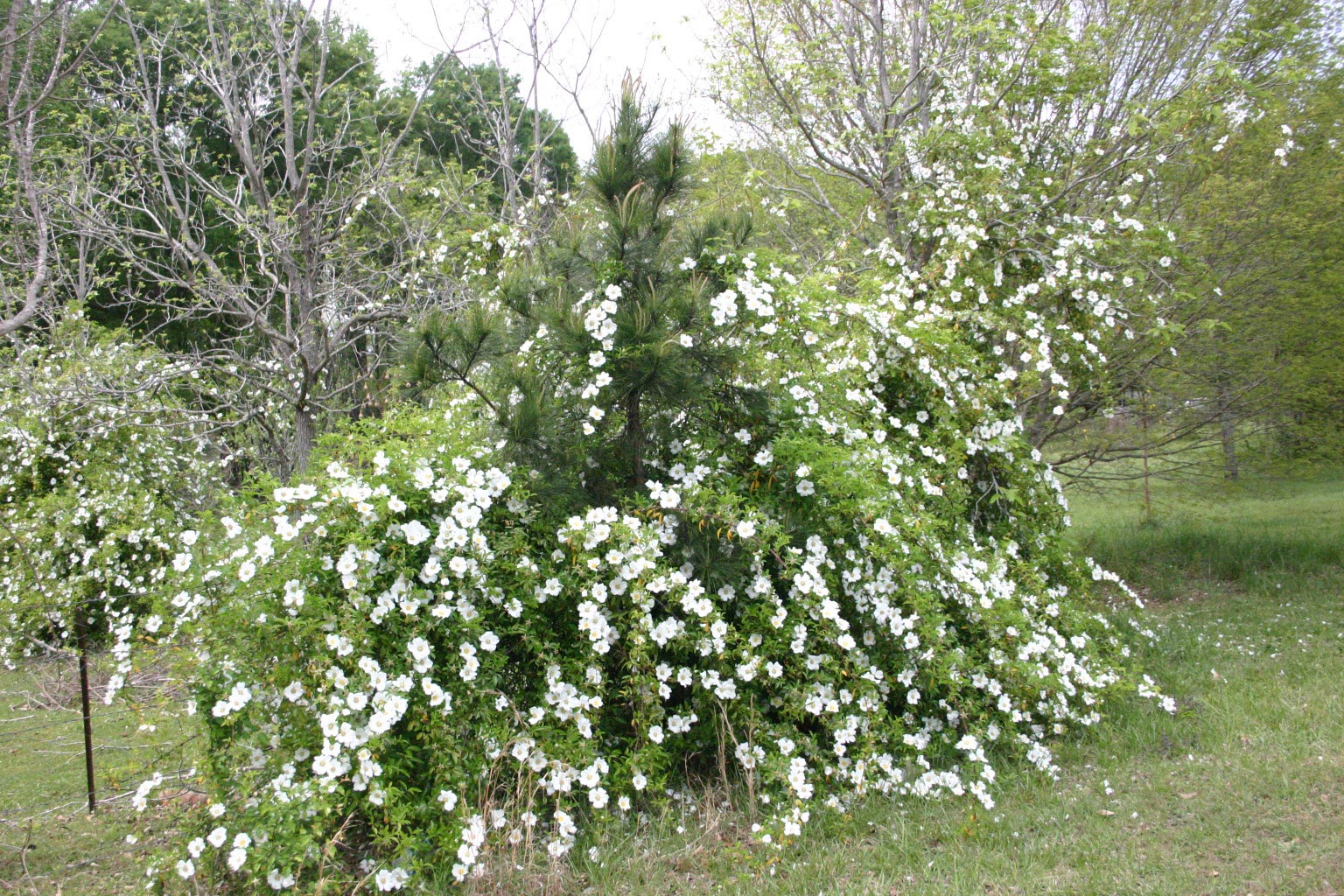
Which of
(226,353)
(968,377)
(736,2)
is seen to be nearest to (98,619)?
(226,353)

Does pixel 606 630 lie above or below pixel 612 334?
below

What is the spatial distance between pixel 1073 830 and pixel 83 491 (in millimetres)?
7179

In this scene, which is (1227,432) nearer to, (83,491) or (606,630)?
(606,630)

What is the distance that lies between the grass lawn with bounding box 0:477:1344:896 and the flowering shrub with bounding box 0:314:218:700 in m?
1.16

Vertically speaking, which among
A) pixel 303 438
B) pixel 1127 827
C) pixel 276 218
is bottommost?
pixel 1127 827

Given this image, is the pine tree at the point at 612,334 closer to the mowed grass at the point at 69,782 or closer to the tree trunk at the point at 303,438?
the mowed grass at the point at 69,782

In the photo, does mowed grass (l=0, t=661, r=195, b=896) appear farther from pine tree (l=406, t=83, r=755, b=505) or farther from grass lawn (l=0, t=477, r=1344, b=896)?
pine tree (l=406, t=83, r=755, b=505)

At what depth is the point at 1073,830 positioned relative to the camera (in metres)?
3.38

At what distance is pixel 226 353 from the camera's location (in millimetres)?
5961

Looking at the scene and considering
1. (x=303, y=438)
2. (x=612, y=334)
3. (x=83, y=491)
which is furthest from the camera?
(x=83, y=491)

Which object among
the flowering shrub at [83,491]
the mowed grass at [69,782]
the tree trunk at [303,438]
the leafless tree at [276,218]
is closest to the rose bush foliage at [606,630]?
the mowed grass at [69,782]

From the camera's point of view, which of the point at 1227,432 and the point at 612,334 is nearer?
the point at 612,334

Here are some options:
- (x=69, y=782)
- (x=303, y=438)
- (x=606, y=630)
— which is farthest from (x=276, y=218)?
(x=606, y=630)

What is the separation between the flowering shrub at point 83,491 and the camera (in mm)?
6152
